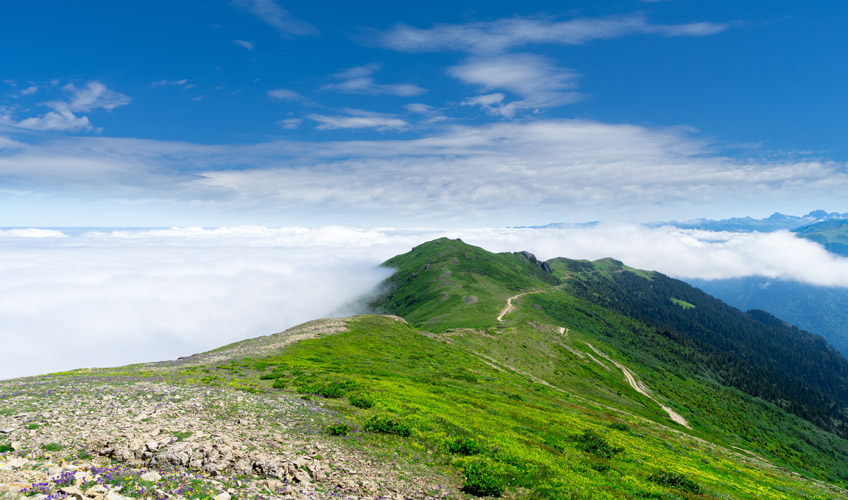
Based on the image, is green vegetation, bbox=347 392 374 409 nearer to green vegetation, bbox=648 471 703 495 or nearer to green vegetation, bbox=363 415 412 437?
green vegetation, bbox=363 415 412 437

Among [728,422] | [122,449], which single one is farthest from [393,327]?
[728,422]

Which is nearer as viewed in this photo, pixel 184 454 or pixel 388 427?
pixel 184 454

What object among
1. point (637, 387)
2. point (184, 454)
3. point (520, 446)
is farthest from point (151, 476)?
point (637, 387)

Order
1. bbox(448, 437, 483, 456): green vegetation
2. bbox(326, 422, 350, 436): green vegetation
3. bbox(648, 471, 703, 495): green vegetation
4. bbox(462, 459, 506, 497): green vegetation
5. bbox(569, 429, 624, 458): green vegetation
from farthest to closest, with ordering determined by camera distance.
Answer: bbox(569, 429, 624, 458): green vegetation < bbox(648, 471, 703, 495): green vegetation < bbox(326, 422, 350, 436): green vegetation < bbox(448, 437, 483, 456): green vegetation < bbox(462, 459, 506, 497): green vegetation

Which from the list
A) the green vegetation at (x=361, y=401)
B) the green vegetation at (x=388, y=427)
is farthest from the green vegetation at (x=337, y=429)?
the green vegetation at (x=361, y=401)

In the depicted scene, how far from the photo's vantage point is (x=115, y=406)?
22.0 m

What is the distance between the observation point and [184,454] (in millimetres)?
14867

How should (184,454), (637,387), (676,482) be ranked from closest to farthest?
(184,454) < (676,482) < (637,387)

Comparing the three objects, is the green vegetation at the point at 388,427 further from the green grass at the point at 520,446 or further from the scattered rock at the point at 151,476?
the scattered rock at the point at 151,476

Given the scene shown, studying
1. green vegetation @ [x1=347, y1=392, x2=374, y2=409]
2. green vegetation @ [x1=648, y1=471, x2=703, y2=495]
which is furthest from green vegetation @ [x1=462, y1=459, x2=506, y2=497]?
green vegetation @ [x1=648, y1=471, x2=703, y2=495]

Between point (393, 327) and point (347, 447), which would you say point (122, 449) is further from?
point (393, 327)

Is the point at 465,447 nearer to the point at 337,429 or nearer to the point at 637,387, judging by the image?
the point at 337,429

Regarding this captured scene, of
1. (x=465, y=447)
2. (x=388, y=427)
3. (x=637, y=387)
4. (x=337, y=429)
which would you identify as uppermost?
(x=337, y=429)

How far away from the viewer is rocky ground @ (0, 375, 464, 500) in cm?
1244
